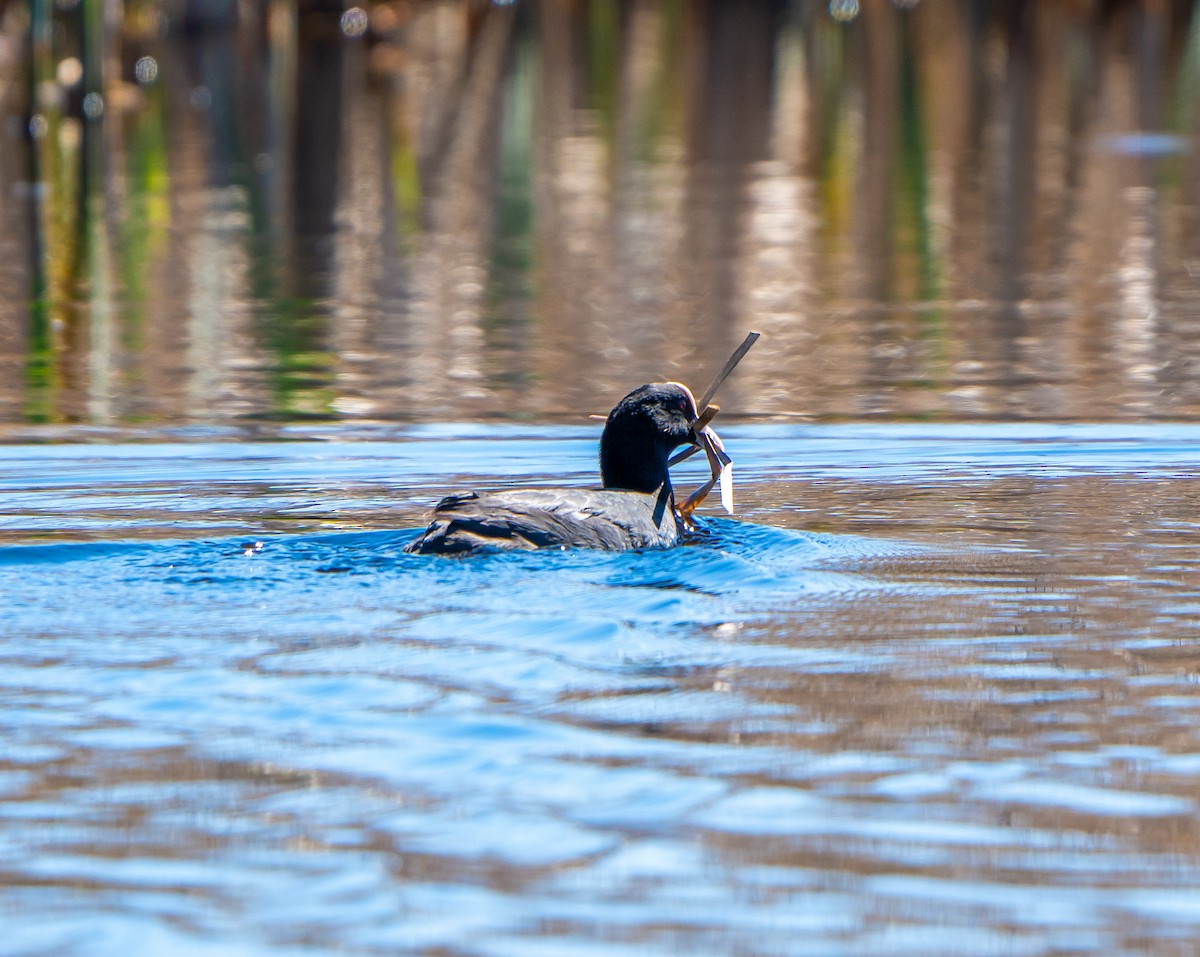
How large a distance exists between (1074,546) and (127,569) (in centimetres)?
355

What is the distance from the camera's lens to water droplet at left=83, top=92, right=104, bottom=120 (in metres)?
27.0

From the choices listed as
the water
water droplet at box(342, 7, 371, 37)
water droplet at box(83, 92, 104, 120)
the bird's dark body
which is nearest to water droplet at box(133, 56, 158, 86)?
water droplet at box(342, 7, 371, 37)

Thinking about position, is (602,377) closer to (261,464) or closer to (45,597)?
(261,464)

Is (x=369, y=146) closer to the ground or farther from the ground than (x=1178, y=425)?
farther from the ground

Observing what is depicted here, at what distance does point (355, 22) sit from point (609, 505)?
4328 cm

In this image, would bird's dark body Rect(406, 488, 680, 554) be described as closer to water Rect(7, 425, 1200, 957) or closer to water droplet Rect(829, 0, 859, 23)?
water Rect(7, 425, 1200, 957)

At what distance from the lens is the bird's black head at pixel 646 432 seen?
838 centimetres

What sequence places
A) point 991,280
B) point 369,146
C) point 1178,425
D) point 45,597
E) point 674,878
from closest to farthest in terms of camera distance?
point 674,878 < point 45,597 < point 1178,425 < point 991,280 < point 369,146

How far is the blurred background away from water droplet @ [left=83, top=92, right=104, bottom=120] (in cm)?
10

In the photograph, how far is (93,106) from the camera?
27656 mm

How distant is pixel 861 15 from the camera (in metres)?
57.1

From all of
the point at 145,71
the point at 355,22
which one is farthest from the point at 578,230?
the point at 355,22

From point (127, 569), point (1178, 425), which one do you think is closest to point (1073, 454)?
point (1178, 425)

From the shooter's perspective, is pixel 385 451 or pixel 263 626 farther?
pixel 385 451
